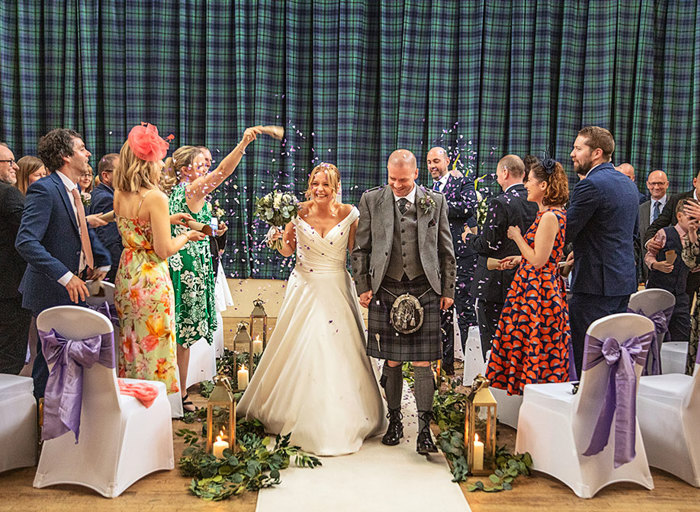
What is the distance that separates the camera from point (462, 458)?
382 centimetres

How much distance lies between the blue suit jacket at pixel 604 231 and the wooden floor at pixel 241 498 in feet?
4.02

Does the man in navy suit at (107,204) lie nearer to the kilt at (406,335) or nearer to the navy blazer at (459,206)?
the kilt at (406,335)

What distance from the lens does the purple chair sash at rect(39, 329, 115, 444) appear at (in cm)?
329

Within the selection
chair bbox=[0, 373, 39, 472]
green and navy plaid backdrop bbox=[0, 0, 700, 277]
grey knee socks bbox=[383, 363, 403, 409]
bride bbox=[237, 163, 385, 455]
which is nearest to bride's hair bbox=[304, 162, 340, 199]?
bride bbox=[237, 163, 385, 455]

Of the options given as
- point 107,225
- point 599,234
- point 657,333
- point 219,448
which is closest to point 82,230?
point 107,225

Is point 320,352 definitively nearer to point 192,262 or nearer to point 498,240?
point 192,262

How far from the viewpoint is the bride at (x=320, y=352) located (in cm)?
400

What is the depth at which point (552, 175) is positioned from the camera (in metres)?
4.12

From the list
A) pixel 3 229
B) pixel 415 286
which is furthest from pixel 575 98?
pixel 3 229

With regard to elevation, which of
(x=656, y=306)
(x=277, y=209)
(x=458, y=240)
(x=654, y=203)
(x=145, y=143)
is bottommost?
(x=656, y=306)

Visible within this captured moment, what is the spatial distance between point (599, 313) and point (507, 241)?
2.55ft

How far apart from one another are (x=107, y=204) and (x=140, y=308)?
4.45 ft

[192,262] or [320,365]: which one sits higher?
[192,262]

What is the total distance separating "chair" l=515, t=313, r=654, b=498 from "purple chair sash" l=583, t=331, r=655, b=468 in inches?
1.1
